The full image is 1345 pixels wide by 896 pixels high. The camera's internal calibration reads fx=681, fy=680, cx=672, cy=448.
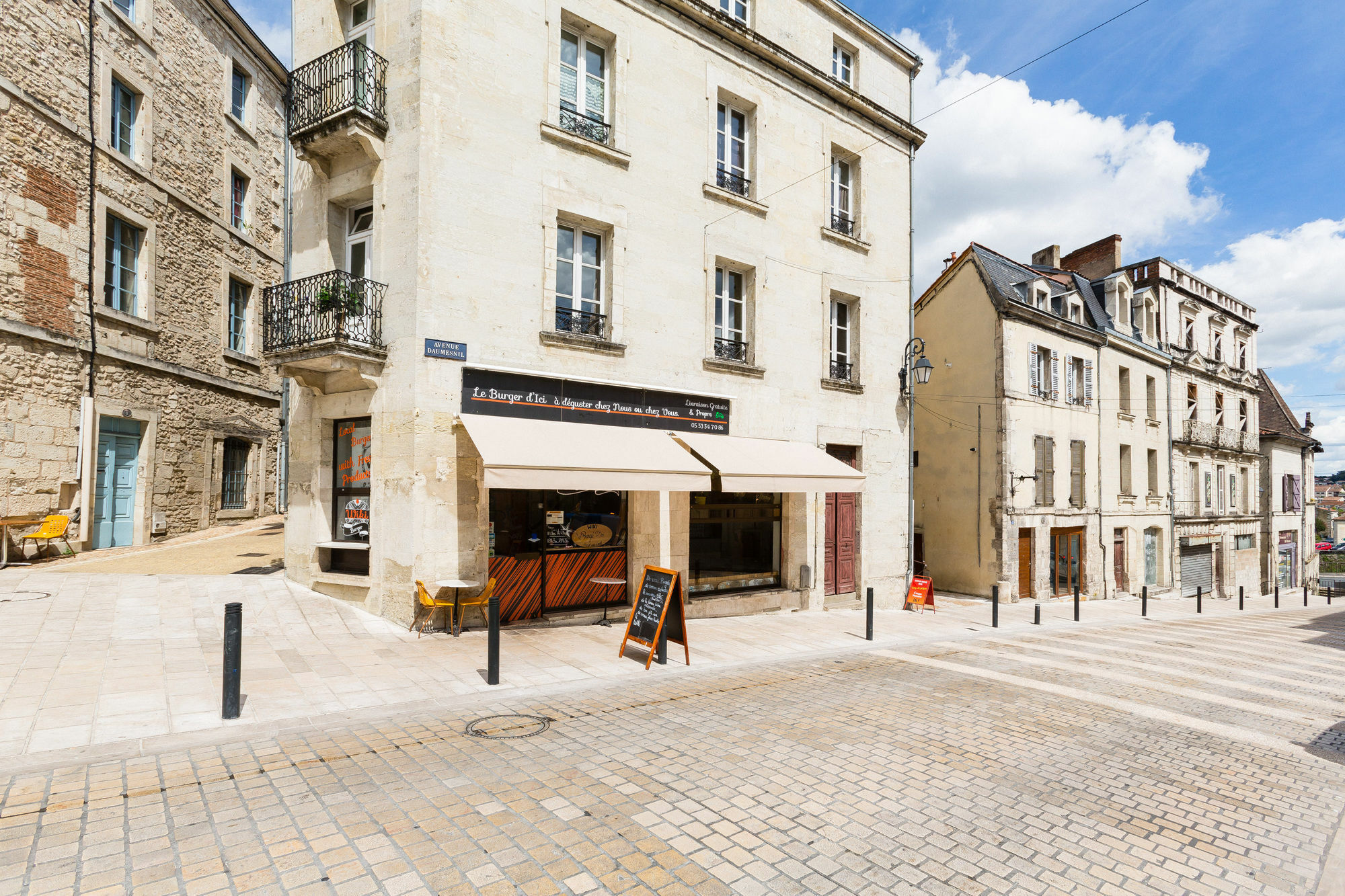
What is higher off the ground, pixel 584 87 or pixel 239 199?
pixel 239 199

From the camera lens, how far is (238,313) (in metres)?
19.4

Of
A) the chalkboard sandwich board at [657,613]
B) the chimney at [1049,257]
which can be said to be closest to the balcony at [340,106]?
the chalkboard sandwich board at [657,613]

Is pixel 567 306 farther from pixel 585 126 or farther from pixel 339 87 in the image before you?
pixel 339 87

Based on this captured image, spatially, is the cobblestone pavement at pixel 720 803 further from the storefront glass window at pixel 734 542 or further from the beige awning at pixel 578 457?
the storefront glass window at pixel 734 542

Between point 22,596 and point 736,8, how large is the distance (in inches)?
611

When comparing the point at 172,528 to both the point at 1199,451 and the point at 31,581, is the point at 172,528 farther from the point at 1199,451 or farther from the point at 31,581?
the point at 1199,451

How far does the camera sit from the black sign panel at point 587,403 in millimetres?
9914

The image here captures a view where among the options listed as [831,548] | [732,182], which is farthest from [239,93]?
[831,548]

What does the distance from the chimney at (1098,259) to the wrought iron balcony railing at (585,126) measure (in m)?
23.1

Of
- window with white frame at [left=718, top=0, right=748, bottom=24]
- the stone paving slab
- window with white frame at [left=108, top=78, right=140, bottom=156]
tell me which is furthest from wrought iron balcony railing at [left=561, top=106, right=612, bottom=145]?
window with white frame at [left=108, top=78, right=140, bottom=156]

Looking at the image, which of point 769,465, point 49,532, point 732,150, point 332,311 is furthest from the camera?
point 732,150

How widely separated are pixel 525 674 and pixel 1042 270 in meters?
24.8

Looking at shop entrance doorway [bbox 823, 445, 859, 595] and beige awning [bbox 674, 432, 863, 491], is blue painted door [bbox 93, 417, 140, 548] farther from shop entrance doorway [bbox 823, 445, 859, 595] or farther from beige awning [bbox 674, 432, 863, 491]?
shop entrance doorway [bbox 823, 445, 859, 595]

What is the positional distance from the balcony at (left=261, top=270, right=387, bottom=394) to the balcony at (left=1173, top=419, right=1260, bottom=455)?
2914 centimetres
